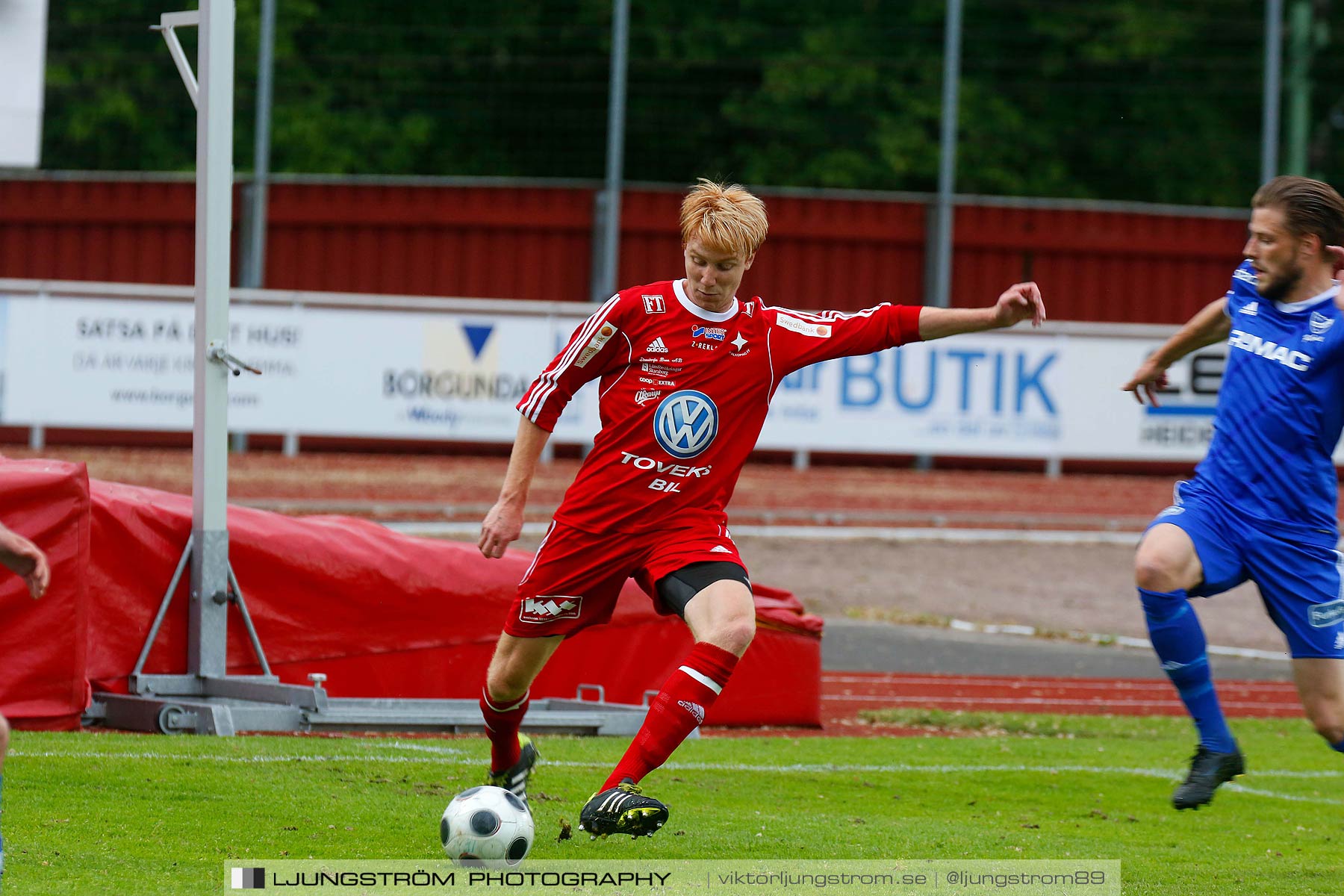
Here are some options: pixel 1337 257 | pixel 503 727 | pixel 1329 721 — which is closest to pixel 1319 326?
pixel 1337 257

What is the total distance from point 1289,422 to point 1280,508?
28 centimetres

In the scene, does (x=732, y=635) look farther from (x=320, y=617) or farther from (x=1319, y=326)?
(x=320, y=617)

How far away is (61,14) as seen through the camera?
25047 millimetres

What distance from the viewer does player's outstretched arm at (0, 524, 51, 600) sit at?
3.64 metres

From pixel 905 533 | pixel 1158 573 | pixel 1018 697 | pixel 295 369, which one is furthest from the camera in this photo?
pixel 295 369

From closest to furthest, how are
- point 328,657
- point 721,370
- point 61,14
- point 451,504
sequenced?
point 721,370 < point 328,657 < point 451,504 < point 61,14

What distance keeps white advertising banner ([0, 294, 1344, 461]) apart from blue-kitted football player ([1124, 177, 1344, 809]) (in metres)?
13.1

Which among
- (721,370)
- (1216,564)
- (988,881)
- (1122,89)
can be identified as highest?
(1122,89)

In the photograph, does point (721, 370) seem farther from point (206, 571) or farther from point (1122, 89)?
point (1122, 89)

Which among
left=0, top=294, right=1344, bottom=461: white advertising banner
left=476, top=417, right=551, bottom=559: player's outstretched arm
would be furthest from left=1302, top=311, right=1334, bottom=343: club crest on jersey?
left=0, top=294, right=1344, bottom=461: white advertising banner

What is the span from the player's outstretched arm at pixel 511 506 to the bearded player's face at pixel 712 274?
70cm

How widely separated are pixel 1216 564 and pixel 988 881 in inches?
48.5

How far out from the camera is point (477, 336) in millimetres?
18891

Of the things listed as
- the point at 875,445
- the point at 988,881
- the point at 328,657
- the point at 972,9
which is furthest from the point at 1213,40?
the point at 988,881
